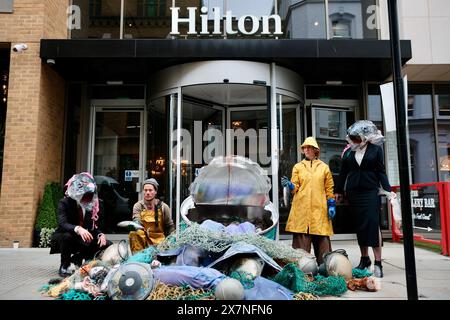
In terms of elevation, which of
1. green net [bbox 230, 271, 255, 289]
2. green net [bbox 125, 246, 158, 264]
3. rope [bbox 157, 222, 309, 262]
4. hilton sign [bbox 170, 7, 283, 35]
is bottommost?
green net [bbox 230, 271, 255, 289]

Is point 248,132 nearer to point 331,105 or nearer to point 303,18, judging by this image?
point 331,105

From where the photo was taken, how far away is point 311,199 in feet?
16.4

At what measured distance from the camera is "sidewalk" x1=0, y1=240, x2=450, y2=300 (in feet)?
13.1

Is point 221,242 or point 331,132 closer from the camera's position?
point 221,242

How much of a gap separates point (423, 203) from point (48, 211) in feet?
23.6

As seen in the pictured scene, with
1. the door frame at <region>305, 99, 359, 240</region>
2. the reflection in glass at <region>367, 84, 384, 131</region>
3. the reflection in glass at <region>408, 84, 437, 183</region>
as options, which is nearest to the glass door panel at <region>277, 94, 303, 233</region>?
the door frame at <region>305, 99, 359, 240</region>

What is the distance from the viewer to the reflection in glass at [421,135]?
9.34 meters

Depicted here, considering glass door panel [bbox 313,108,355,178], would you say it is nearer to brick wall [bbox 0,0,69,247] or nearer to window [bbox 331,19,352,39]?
window [bbox 331,19,352,39]

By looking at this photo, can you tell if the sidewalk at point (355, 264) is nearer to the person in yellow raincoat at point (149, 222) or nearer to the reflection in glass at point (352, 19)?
the person in yellow raincoat at point (149, 222)

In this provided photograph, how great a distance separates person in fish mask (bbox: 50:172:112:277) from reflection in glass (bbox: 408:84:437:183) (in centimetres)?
753

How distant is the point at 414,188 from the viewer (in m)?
7.77

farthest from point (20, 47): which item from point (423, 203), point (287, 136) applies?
→ point (423, 203)
